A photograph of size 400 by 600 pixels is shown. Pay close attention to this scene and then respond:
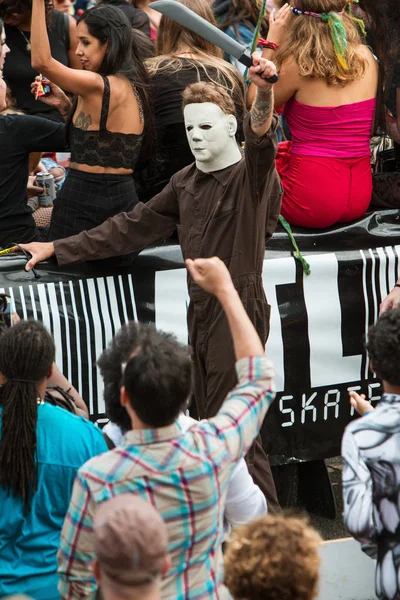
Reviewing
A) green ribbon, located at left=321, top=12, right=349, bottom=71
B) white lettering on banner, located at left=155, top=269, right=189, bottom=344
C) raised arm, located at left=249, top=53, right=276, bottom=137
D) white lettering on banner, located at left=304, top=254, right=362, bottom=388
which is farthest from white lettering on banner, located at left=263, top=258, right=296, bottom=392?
raised arm, located at left=249, top=53, right=276, bottom=137

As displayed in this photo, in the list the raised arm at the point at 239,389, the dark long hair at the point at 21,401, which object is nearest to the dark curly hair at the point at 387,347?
the raised arm at the point at 239,389

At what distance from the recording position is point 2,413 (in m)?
2.69

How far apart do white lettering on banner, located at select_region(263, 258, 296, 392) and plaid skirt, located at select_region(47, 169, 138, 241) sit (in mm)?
740

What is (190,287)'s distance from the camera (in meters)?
4.02

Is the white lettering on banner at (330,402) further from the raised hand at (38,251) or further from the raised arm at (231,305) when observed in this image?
the raised arm at (231,305)

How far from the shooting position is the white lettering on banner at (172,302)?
14.7ft

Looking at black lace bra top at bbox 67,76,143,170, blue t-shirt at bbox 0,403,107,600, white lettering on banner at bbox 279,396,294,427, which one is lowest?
white lettering on banner at bbox 279,396,294,427

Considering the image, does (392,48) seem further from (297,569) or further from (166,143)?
A: (297,569)

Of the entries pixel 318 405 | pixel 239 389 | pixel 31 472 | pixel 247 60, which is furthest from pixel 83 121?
pixel 239 389

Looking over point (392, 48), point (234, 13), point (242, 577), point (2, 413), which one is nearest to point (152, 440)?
point (242, 577)

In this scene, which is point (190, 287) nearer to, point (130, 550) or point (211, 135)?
point (211, 135)

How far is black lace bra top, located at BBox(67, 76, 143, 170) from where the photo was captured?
4.23 meters

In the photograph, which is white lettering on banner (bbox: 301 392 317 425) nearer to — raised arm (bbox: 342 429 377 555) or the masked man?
the masked man

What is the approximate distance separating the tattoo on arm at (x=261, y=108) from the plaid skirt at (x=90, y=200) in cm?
99
